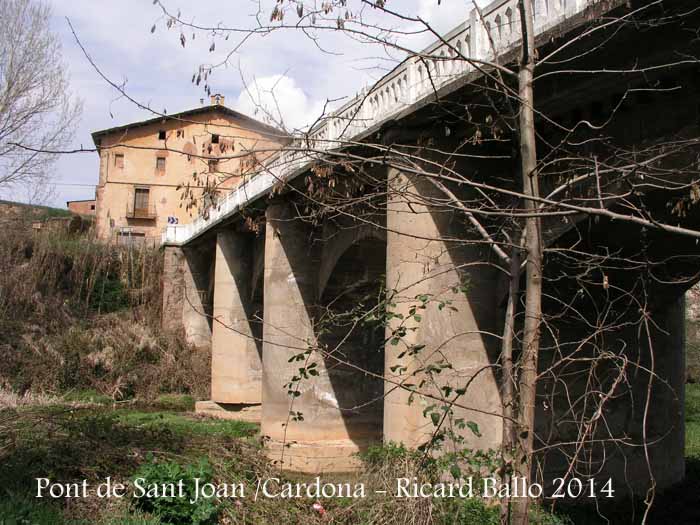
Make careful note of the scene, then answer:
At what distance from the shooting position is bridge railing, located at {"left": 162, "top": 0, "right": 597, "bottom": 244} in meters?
4.65

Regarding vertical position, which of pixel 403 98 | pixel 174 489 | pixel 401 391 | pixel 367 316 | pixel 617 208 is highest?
pixel 403 98

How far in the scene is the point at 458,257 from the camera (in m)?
8.52

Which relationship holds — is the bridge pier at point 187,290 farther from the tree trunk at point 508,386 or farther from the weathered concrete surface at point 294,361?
the tree trunk at point 508,386

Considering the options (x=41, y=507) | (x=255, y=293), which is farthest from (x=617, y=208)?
(x=255, y=293)

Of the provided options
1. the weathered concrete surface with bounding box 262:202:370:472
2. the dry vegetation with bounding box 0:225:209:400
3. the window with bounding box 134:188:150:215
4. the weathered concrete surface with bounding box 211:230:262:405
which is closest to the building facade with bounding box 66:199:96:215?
the window with bounding box 134:188:150:215

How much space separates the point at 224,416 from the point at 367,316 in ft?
51.9

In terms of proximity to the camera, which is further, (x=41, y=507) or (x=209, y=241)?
(x=209, y=241)

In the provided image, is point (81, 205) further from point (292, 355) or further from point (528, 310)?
point (528, 310)

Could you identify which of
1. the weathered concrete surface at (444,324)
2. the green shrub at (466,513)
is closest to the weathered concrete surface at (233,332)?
the weathered concrete surface at (444,324)

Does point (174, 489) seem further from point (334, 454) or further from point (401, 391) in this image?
point (334, 454)

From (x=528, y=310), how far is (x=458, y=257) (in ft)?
13.9

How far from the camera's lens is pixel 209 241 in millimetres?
25188

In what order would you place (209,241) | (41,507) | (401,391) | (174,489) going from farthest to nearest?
(209,241)
(401,391)
(174,489)
(41,507)

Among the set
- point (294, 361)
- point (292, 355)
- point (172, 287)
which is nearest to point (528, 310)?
point (294, 361)
